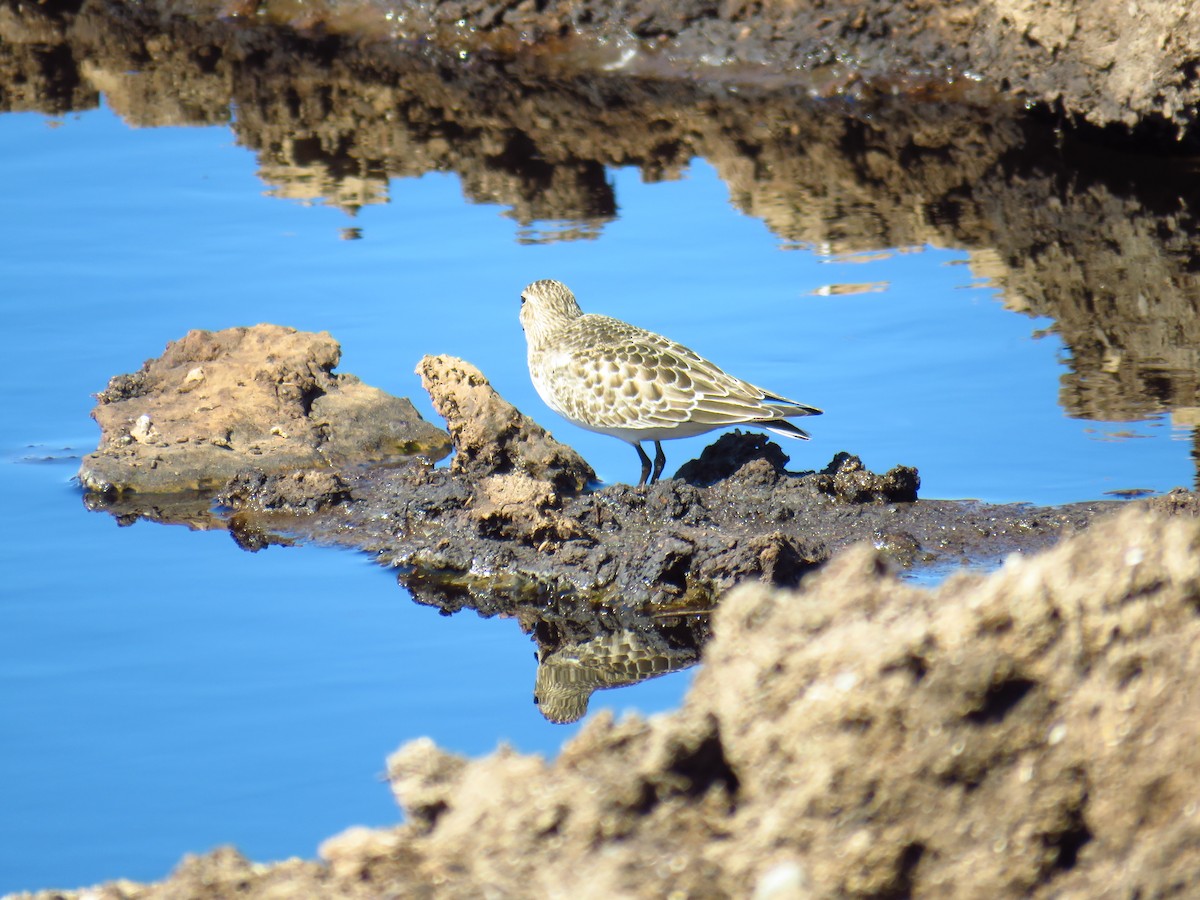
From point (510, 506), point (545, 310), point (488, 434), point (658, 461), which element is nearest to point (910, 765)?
point (510, 506)

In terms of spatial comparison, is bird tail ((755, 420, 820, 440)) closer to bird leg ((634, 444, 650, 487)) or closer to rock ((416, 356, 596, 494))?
bird leg ((634, 444, 650, 487))

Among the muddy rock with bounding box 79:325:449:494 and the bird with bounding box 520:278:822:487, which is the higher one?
the muddy rock with bounding box 79:325:449:494

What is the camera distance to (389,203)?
1224 cm

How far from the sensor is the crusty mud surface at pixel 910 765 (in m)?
2.95

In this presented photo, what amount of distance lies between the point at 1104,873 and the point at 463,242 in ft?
28.5

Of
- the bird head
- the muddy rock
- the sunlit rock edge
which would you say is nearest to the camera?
the muddy rock

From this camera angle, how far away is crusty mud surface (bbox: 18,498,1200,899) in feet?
9.66

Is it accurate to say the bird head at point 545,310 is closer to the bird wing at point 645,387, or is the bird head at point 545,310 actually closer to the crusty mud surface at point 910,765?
the bird wing at point 645,387

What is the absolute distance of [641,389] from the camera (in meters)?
7.47

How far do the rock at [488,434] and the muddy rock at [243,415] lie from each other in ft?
2.40

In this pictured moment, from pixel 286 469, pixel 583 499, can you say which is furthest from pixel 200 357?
pixel 583 499

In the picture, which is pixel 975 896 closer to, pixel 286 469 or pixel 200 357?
pixel 286 469

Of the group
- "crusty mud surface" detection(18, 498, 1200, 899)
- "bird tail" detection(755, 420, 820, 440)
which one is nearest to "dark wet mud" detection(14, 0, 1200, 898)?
"crusty mud surface" detection(18, 498, 1200, 899)

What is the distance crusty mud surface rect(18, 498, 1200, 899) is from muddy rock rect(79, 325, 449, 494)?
5.09 metres
